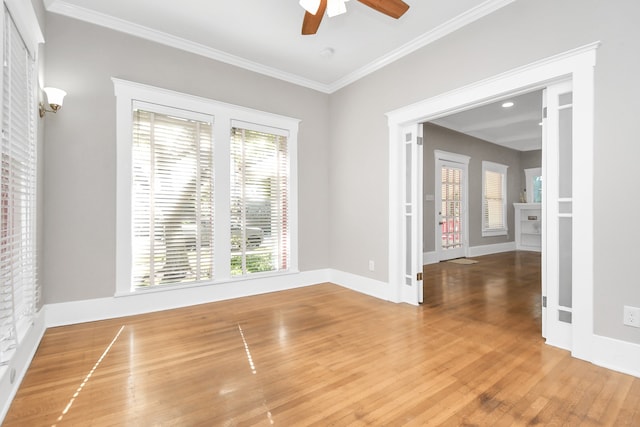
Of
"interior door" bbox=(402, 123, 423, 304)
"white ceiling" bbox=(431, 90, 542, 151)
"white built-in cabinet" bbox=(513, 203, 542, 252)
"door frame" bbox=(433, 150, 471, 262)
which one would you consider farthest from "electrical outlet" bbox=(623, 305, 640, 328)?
"white built-in cabinet" bbox=(513, 203, 542, 252)

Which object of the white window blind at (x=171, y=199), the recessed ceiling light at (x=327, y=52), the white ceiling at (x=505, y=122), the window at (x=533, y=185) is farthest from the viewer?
the window at (x=533, y=185)

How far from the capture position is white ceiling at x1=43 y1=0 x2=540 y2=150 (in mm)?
2936

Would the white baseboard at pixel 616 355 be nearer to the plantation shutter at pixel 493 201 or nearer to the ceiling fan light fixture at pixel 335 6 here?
the ceiling fan light fixture at pixel 335 6

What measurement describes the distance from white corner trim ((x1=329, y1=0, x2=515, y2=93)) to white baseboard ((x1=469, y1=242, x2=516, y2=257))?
5.18m

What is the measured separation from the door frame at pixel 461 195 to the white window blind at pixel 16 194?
644 cm

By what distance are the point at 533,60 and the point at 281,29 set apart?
246 centimetres

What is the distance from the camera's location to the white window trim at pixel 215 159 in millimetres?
3211

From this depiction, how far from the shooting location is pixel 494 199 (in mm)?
8164

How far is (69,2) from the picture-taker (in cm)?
292

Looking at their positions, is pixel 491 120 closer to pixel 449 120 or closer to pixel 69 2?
pixel 449 120

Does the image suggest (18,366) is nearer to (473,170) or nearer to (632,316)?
(632,316)

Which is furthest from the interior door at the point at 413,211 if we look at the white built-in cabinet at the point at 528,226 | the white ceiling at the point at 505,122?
the white built-in cabinet at the point at 528,226

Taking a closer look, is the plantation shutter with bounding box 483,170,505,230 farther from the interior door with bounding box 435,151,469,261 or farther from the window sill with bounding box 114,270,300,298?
the window sill with bounding box 114,270,300,298

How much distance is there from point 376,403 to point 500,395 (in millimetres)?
770
